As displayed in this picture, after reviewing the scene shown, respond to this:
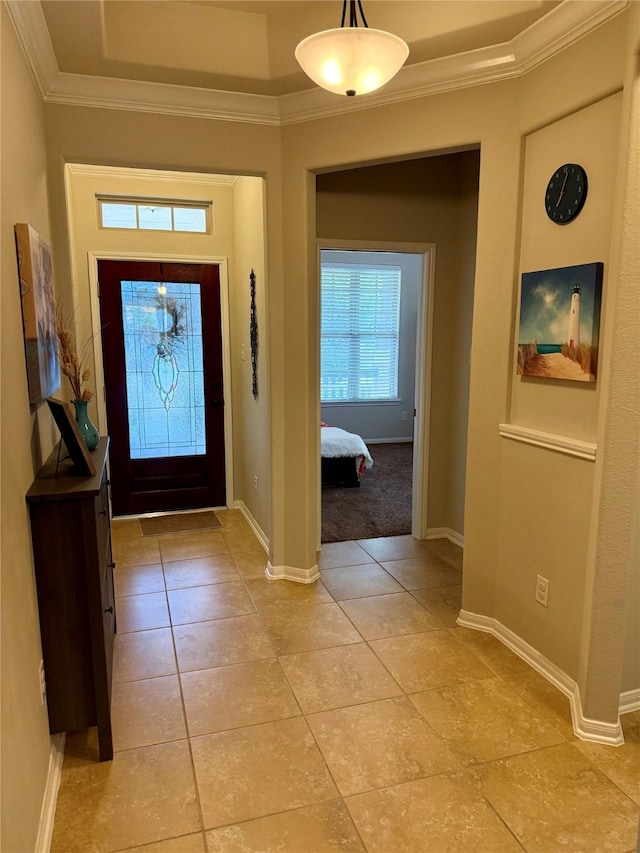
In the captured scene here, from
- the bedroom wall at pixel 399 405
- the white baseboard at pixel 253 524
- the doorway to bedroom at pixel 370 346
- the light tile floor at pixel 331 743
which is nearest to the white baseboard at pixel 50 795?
the light tile floor at pixel 331 743

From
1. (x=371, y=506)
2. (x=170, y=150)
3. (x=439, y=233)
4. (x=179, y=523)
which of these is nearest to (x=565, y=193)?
(x=439, y=233)

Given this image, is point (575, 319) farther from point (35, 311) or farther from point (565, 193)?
point (35, 311)

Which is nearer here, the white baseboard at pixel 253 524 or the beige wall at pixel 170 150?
the beige wall at pixel 170 150

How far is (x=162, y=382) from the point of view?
472 cm

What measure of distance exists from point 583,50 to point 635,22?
0.29 metres

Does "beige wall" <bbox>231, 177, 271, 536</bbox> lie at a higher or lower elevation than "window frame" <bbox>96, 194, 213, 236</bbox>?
lower

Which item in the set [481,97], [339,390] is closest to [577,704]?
[481,97]

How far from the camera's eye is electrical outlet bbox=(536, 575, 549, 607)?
8.34 ft

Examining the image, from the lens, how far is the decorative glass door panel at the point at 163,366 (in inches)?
181

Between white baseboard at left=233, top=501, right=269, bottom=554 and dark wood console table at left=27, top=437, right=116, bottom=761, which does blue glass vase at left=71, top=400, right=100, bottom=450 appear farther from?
white baseboard at left=233, top=501, right=269, bottom=554

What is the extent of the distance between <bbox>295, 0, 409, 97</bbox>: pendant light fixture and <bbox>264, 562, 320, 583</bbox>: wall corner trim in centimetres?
266

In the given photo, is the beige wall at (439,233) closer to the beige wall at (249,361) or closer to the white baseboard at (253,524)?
the beige wall at (249,361)

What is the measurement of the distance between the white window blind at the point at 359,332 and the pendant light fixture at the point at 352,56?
6.07 m

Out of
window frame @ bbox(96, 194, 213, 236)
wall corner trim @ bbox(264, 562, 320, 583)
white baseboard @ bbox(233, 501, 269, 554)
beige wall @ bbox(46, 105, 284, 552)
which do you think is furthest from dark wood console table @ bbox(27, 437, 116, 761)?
window frame @ bbox(96, 194, 213, 236)
